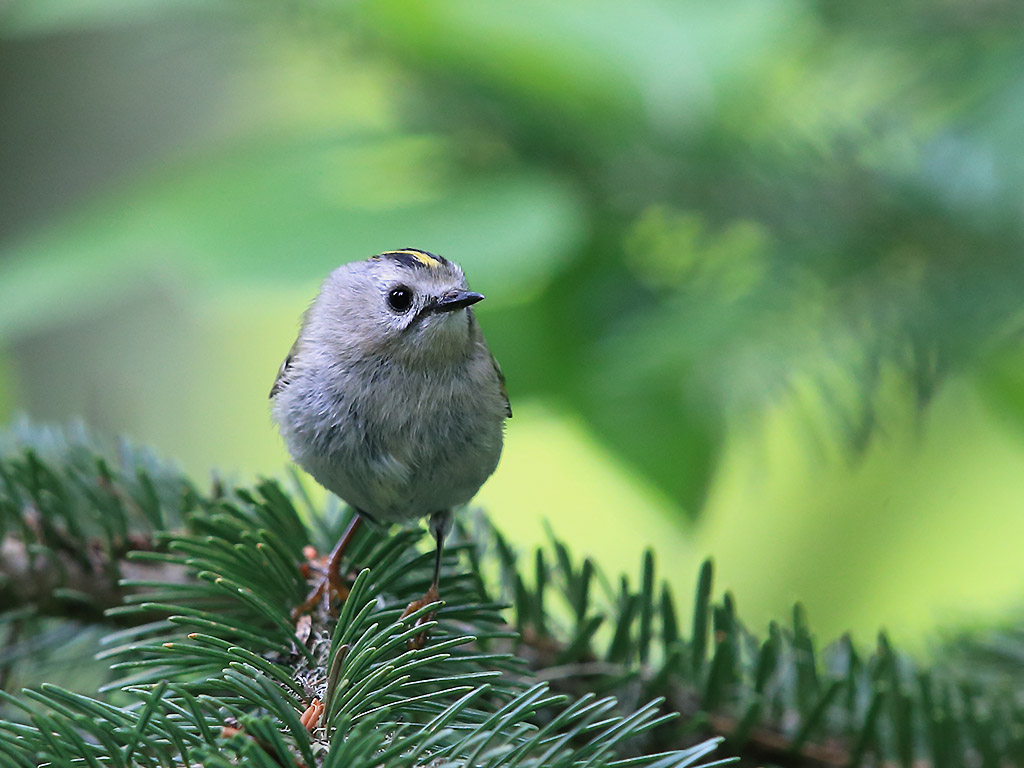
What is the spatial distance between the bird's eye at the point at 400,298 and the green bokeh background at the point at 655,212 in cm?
19

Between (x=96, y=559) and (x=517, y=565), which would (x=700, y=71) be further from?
(x=96, y=559)

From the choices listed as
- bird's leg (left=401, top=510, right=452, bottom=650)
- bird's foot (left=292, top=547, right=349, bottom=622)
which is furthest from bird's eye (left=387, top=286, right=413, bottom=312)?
bird's foot (left=292, top=547, right=349, bottom=622)

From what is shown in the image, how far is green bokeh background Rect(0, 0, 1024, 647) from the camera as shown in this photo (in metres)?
2.05

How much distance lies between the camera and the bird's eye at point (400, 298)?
1.82 metres

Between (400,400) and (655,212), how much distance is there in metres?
1.03

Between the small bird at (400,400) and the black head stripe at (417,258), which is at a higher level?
the black head stripe at (417,258)

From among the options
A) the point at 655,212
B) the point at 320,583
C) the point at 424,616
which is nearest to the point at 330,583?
the point at 320,583

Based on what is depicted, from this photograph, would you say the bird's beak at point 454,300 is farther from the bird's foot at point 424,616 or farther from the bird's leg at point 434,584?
the bird's foot at point 424,616

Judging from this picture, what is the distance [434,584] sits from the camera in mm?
1472

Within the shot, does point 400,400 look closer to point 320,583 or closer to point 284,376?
point 284,376

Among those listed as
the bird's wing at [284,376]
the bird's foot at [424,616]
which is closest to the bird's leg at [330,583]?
the bird's foot at [424,616]

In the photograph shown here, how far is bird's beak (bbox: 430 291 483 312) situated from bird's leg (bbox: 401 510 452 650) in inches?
14.7

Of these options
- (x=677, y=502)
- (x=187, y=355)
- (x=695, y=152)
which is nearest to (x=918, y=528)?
(x=677, y=502)

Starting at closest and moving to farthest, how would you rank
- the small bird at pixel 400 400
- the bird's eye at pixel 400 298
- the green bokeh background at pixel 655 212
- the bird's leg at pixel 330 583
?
the bird's leg at pixel 330 583
the small bird at pixel 400 400
the bird's eye at pixel 400 298
the green bokeh background at pixel 655 212
